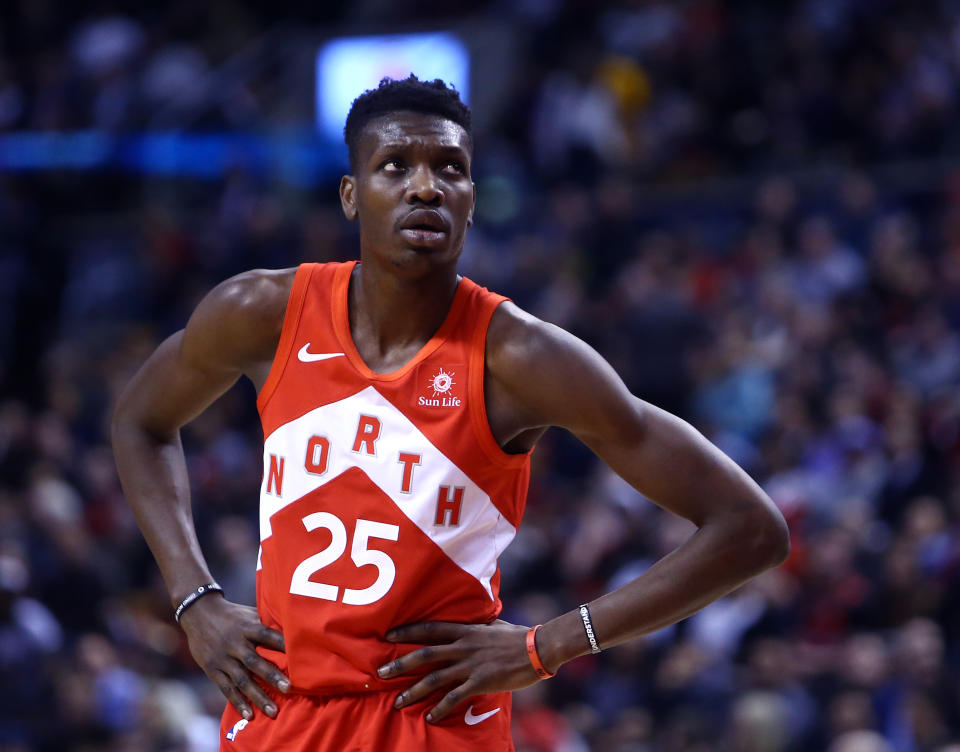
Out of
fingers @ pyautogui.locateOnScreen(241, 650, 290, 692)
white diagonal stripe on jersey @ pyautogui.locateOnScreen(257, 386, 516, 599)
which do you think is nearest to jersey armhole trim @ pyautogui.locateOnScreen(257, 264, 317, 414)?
white diagonal stripe on jersey @ pyautogui.locateOnScreen(257, 386, 516, 599)

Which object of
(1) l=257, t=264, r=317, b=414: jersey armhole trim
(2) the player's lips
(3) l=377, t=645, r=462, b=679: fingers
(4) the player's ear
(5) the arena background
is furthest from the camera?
(5) the arena background

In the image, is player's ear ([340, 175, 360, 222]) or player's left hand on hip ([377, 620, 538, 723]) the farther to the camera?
player's ear ([340, 175, 360, 222])

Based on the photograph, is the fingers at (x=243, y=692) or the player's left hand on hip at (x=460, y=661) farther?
the fingers at (x=243, y=692)

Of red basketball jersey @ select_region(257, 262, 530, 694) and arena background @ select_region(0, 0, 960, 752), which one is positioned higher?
arena background @ select_region(0, 0, 960, 752)

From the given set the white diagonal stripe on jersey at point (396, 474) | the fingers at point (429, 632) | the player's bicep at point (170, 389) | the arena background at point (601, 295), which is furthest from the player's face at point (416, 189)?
the arena background at point (601, 295)

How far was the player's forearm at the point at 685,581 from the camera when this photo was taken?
10.8 ft

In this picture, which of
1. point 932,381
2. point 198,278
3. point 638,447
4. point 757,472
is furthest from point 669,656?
point 198,278

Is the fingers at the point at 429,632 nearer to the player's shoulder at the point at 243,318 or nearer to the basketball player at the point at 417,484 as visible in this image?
the basketball player at the point at 417,484

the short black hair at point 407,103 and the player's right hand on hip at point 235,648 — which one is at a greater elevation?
the short black hair at point 407,103

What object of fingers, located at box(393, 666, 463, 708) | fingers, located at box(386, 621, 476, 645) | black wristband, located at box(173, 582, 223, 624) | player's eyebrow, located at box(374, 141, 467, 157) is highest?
player's eyebrow, located at box(374, 141, 467, 157)

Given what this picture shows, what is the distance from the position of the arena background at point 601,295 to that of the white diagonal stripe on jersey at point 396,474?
433 cm

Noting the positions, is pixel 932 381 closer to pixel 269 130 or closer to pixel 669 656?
pixel 669 656

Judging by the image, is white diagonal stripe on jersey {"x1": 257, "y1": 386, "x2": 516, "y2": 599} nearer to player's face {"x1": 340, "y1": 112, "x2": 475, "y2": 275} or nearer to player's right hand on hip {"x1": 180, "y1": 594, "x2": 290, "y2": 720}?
player's right hand on hip {"x1": 180, "y1": 594, "x2": 290, "y2": 720}

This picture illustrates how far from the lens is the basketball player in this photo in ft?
10.8
